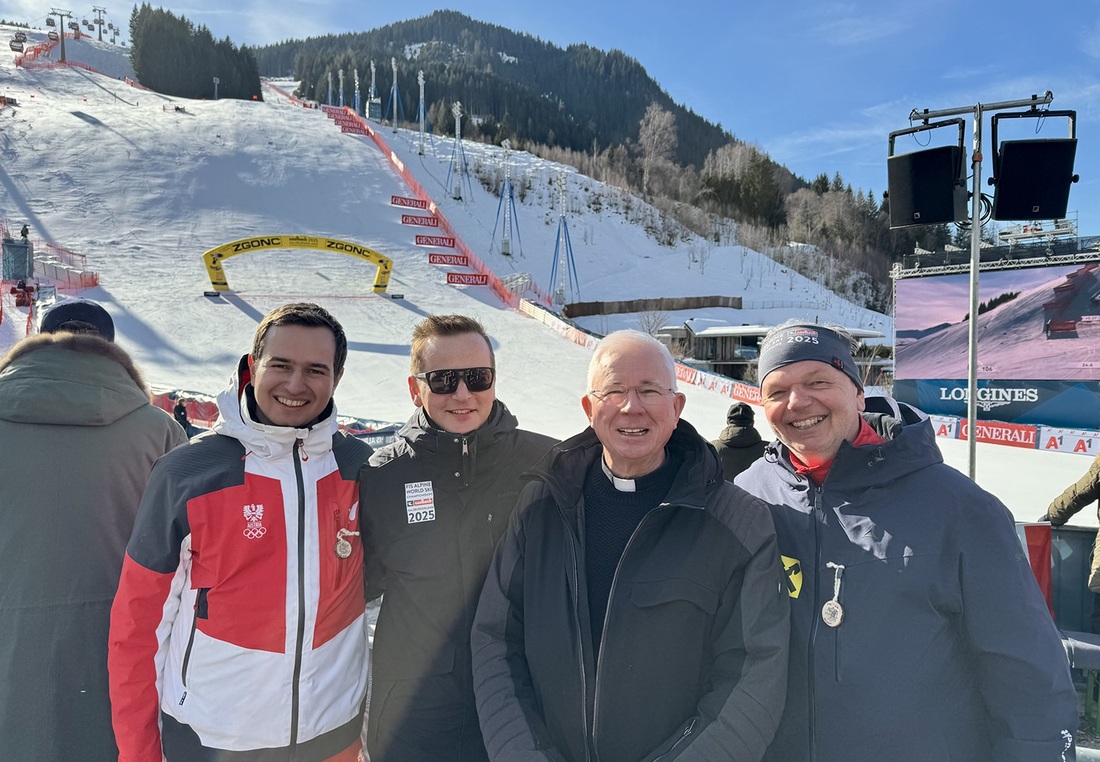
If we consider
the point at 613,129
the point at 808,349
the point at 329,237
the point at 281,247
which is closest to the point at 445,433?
the point at 808,349

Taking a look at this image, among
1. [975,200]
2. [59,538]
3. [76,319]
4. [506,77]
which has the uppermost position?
[506,77]

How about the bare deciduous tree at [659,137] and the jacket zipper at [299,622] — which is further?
the bare deciduous tree at [659,137]

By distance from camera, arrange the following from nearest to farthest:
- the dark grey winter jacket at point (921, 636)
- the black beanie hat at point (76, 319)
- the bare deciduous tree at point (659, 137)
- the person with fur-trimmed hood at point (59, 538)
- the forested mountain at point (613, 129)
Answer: the dark grey winter jacket at point (921, 636), the person with fur-trimmed hood at point (59, 538), the black beanie hat at point (76, 319), the forested mountain at point (613, 129), the bare deciduous tree at point (659, 137)

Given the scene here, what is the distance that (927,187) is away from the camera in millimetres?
5871

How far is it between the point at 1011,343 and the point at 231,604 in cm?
2053

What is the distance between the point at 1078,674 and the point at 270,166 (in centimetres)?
4278

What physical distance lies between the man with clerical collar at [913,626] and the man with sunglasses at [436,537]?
0.93m

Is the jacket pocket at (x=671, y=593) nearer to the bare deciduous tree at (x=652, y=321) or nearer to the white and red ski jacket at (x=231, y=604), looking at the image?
the white and red ski jacket at (x=231, y=604)

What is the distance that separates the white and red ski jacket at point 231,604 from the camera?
1.84 meters

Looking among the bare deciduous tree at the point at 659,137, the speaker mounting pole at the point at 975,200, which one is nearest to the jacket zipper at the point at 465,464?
the speaker mounting pole at the point at 975,200

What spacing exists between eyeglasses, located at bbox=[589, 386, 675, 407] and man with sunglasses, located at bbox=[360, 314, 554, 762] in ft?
1.75

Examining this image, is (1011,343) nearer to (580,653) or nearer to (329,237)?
(580,653)

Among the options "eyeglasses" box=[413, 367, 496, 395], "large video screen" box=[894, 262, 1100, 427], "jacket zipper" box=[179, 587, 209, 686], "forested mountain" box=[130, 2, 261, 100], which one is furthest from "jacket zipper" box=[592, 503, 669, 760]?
"forested mountain" box=[130, 2, 261, 100]

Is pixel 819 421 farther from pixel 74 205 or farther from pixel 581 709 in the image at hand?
pixel 74 205
